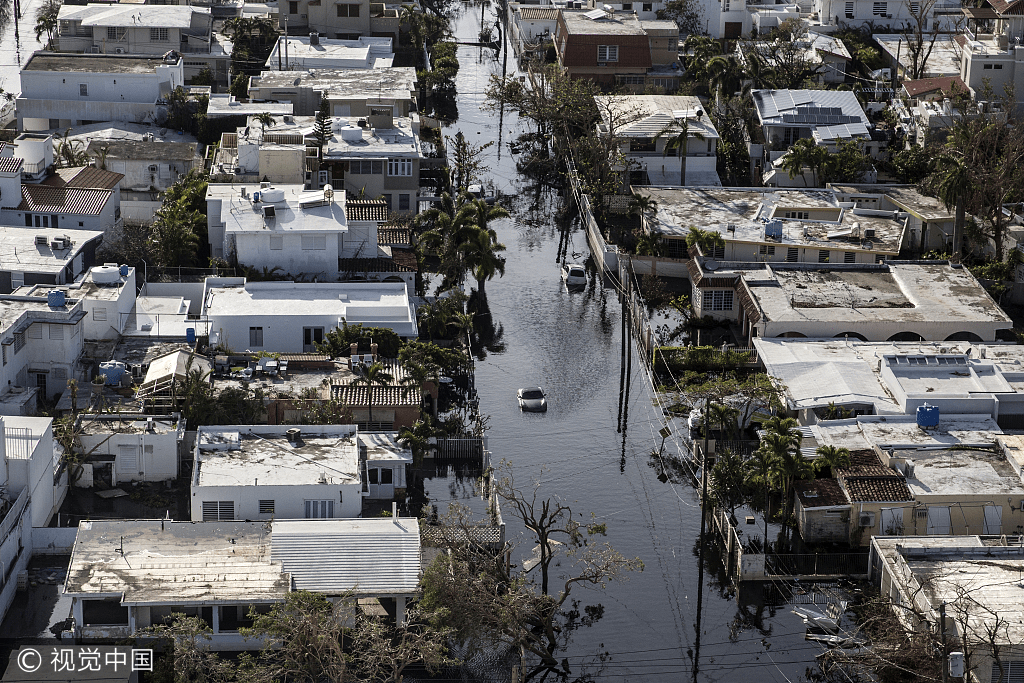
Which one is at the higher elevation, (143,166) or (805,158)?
(805,158)

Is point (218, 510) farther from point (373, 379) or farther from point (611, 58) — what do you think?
Result: point (611, 58)

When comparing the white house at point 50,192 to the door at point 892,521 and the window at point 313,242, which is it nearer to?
the window at point 313,242

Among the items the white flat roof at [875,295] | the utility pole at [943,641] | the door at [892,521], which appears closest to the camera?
the utility pole at [943,641]

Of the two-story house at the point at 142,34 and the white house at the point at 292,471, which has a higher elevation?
the two-story house at the point at 142,34

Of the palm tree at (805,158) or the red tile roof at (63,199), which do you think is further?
the palm tree at (805,158)

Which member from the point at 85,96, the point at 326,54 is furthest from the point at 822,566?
the point at 326,54

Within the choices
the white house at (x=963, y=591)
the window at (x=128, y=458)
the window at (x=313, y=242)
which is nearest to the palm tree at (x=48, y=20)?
the window at (x=313, y=242)

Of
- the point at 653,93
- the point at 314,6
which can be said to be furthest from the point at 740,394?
the point at 314,6

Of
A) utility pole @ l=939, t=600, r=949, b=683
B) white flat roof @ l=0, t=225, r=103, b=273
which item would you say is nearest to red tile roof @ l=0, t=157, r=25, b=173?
white flat roof @ l=0, t=225, r=103, b=273
